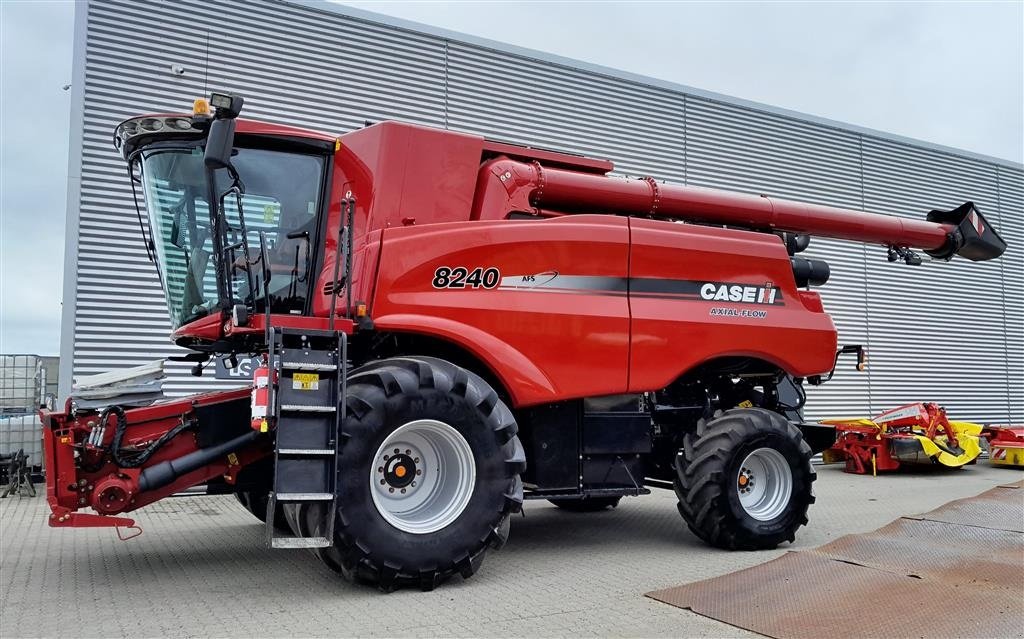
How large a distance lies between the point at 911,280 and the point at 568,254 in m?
13.7

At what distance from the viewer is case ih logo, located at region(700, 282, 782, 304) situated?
7066 millimetres

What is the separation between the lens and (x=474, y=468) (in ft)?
17.8

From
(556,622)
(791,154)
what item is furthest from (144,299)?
(791,154)

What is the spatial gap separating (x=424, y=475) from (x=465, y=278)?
1.49m

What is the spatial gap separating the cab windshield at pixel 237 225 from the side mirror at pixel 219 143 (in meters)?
0.61

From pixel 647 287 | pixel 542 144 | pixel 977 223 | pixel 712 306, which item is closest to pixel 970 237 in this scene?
pixel 977 223

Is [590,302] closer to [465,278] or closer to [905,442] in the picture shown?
[465,278]

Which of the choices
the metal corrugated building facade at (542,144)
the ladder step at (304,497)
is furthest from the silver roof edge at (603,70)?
the ladder step at (304,497)

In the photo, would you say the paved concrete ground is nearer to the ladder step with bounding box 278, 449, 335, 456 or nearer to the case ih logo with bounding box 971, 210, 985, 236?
the ladder step with bounding box 278, 449, 335, 456

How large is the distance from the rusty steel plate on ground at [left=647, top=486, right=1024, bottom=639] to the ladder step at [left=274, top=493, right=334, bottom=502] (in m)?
2.18

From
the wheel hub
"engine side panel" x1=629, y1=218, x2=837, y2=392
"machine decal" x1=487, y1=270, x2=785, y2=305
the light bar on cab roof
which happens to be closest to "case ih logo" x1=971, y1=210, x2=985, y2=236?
"engine side panel" x1=629, y1=218, x2=837, y2=392

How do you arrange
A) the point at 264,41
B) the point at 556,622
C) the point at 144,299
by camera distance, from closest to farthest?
the point at 556,622
the point at 144,299
the point at 264,41

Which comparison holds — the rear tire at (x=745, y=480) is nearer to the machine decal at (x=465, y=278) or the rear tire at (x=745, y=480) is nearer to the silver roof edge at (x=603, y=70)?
the machine decal at (x=465, y=278)

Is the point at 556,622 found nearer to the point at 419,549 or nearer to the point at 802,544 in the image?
the point at 419,549
